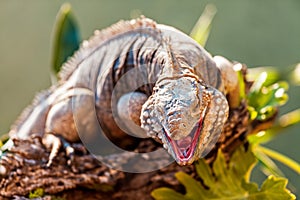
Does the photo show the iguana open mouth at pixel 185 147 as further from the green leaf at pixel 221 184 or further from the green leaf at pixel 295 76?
the green leaf at pixel 295 76

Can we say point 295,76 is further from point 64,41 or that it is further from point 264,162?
point 64,41

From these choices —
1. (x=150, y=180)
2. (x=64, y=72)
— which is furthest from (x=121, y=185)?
(x=64, y=72)

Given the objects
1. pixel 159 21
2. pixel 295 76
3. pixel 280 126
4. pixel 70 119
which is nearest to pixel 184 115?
pixel 70 119

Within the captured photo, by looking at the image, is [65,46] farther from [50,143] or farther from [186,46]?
[186,46]

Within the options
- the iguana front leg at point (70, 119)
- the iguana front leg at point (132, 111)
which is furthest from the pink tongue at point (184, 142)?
the iguana front leg at point (70, 119)

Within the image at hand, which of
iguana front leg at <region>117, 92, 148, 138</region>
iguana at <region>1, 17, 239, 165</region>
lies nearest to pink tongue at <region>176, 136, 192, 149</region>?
iguana at <region>1, 17, 239, 165</region>
